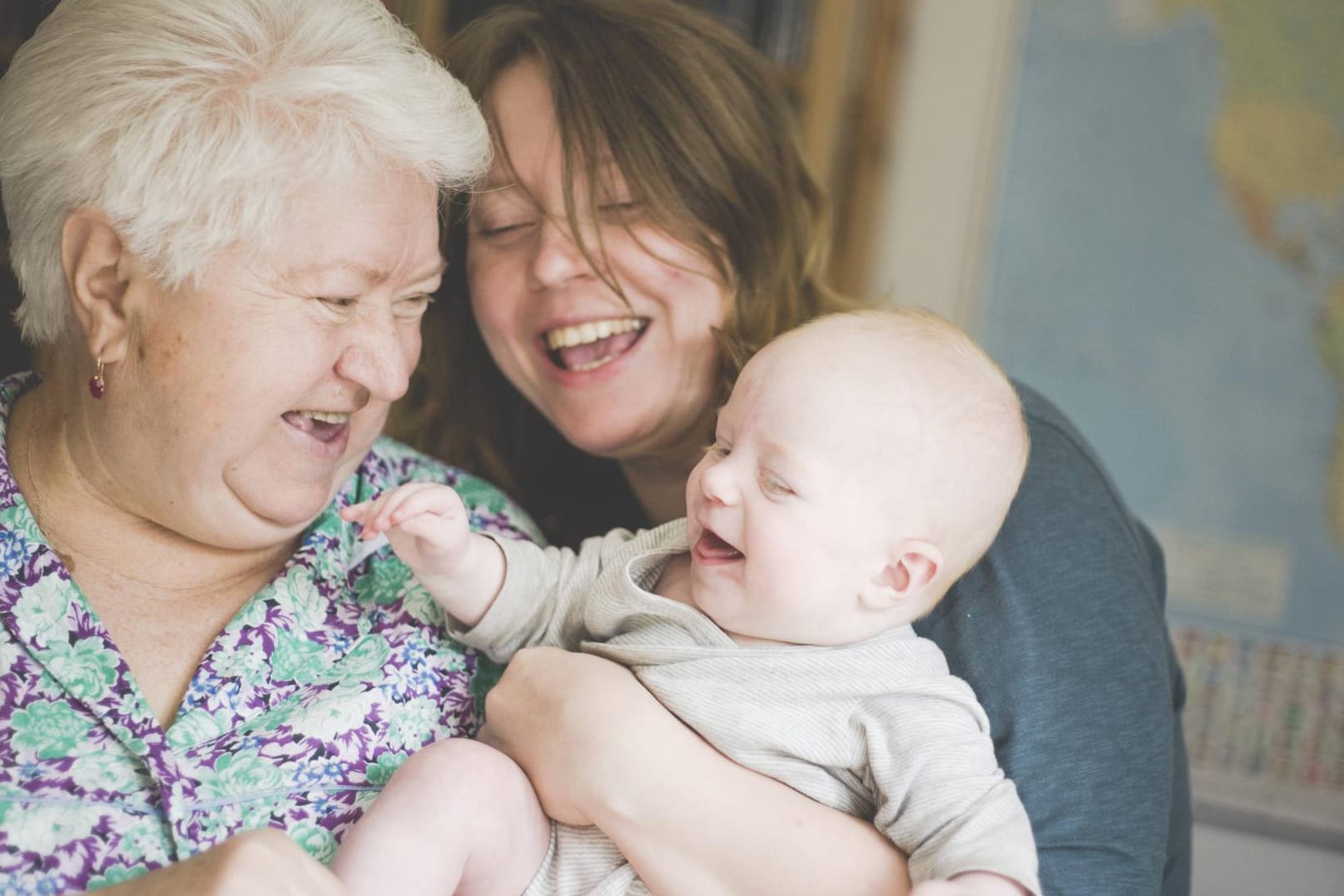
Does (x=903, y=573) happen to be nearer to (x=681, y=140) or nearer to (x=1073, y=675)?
(x=1073, y=675)

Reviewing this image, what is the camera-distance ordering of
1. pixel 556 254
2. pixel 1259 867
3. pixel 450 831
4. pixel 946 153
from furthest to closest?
pixel 946 153
pixel 1259 867
pixel 556 254
pixel 450 831

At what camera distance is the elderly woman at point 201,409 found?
1.26m

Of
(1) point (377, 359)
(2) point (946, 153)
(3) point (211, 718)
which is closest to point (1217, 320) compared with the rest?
(2) point (946, 153)

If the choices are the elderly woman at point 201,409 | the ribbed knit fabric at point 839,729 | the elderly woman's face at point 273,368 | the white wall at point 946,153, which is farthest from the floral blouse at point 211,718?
the white wall at point 946,153

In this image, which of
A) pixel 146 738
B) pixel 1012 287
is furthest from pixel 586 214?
pixel 1012 287

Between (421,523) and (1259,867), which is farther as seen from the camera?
(1259,867)

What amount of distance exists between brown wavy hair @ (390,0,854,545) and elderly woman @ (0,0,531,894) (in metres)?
0.29

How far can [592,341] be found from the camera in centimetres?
186

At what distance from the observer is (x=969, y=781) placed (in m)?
1.21

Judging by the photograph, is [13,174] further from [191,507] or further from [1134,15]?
[1134,15]

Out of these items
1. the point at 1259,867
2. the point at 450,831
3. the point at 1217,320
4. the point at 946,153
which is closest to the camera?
the point at 450,831

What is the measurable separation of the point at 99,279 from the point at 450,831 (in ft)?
2.44

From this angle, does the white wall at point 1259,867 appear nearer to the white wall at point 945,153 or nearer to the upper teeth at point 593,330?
the white wall at point 945,153

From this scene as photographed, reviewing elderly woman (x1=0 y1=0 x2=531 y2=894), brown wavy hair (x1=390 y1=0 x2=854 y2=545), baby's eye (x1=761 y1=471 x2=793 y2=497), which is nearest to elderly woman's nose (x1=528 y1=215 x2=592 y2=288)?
brown wavy hair (x1=390 y1=0 x2=854 y2=545)
